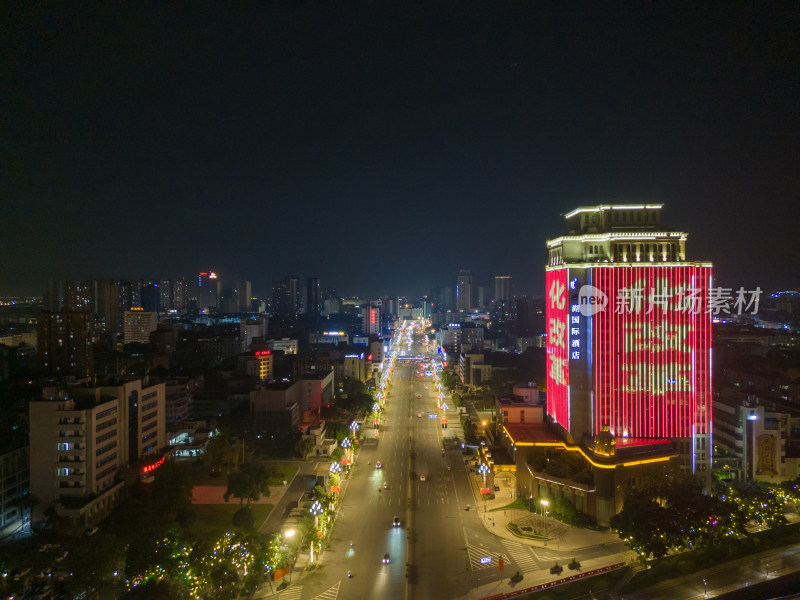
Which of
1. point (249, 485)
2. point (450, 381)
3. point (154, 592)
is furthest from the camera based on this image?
point (450, 381)

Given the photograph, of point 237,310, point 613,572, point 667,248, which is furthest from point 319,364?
point 237,310

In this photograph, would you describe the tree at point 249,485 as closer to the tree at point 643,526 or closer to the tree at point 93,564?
the tree at point 93,564

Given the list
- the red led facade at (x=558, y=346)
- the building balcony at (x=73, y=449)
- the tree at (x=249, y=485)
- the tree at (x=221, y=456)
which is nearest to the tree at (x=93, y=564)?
the tree at (x=249, y=485)

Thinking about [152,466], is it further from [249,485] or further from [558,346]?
[558,346]

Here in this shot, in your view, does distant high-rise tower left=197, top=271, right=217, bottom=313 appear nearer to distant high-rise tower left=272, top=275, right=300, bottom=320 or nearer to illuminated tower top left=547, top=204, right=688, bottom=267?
distant high-rise tower left=272, top=275, right=300, bottom=320

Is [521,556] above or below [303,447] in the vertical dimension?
below

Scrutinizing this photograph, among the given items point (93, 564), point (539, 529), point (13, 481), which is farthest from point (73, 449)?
point (539, 529)

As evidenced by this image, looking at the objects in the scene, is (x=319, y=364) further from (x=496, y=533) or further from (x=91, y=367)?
(x=496, y=533)
